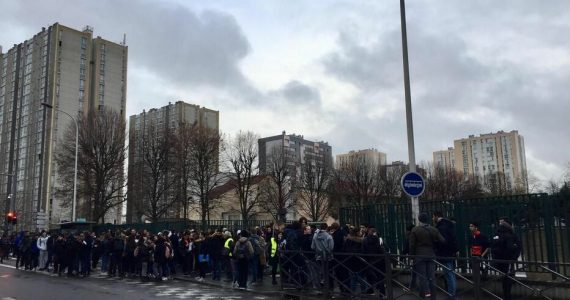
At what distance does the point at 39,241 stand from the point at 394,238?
16.8 m

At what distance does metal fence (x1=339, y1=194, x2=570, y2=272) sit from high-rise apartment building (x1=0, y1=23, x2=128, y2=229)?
225 feet

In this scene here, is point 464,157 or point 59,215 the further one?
point 464,157

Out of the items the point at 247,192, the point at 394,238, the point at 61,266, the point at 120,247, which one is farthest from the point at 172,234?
the point at 247,192

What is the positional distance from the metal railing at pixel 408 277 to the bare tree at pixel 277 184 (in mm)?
35243

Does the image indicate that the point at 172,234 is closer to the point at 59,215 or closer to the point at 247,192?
the point at 247,192

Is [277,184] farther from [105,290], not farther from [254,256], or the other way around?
[105,290]

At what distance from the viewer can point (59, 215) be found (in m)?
74.0

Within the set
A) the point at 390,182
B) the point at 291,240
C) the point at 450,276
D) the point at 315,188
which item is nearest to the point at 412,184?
the point at 450,276

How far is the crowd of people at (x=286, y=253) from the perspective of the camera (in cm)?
976

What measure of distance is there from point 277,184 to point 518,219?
124ft

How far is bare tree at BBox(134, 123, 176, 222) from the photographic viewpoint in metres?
39.2

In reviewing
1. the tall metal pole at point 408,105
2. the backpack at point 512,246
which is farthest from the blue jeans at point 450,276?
the tall metal pole at point 408,105

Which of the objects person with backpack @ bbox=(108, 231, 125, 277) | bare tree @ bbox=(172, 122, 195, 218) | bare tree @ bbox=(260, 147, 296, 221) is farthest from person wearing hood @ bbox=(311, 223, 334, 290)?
bare tree @ bbox=(260, 147, 296, 221)

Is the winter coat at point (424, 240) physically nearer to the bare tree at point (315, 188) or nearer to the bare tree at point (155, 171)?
the bare tree at point (155, 171)
